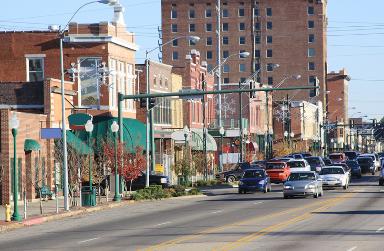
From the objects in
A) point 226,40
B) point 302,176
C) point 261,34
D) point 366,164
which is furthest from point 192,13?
point 302,176

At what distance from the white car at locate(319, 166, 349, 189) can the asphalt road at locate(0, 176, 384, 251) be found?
11851 mm

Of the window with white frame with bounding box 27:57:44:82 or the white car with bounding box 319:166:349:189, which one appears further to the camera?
the window with white frame with bounding box 27:57:44:82

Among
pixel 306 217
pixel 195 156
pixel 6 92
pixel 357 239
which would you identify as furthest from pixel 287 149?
pixel 357 239

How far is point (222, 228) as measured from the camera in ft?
111

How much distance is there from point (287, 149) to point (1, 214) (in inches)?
3077

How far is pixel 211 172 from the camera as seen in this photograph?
91250mm

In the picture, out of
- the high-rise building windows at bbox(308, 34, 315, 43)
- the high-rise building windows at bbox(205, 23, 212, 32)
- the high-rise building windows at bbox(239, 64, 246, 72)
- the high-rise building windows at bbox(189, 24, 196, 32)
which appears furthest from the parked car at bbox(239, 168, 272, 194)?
the high-rise building windows at bbox(308, 34, 315, 43)

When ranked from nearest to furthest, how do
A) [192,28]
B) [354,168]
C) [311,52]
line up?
[354,168] < [192,28] < [311,52]

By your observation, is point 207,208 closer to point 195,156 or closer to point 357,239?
point 357,239

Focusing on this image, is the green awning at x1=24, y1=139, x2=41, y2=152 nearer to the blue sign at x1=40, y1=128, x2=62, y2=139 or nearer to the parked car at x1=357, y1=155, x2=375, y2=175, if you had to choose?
the blue sign at x1=40, y1=128, x2=62, y2=139

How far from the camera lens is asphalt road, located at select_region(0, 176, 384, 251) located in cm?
2753

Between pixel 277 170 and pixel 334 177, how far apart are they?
12806 mm

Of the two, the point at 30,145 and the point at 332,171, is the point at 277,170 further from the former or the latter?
the point at 30,145

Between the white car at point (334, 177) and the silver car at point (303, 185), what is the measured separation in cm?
879
